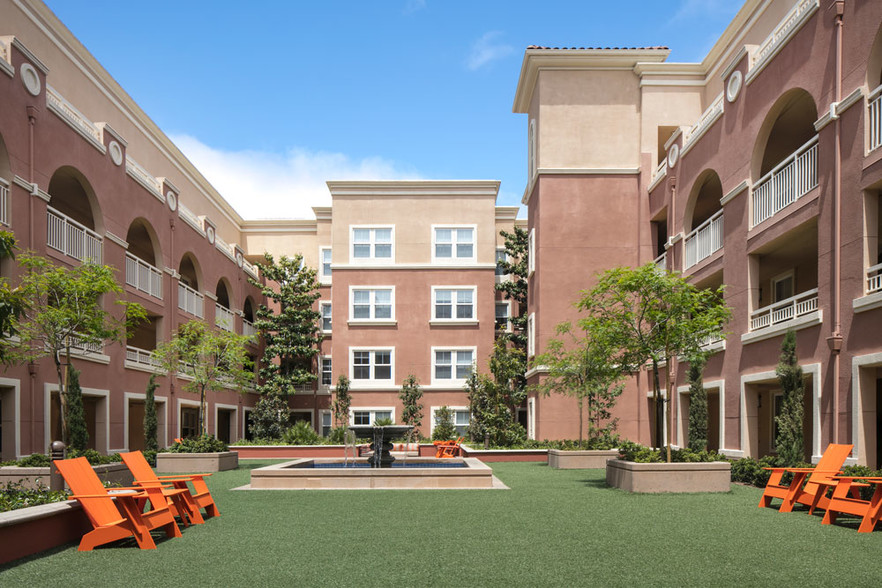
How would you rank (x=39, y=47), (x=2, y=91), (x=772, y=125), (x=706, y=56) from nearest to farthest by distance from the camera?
1. (x=2, y=91)
2. (x=772, y=125)
3. (x=39, y=47)
4. (x=706, y=56)

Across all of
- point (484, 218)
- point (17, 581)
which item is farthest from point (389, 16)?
point (484, 218)

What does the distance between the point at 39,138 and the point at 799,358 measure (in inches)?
750

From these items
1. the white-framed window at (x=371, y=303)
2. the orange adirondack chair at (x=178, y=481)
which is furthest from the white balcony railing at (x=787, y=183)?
the white-framed window at (x=371, y=303)

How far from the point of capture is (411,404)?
34.1 meters

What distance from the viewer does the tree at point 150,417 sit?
83.4ft

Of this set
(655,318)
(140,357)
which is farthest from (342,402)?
(655,318)

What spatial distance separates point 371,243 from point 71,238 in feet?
56.0

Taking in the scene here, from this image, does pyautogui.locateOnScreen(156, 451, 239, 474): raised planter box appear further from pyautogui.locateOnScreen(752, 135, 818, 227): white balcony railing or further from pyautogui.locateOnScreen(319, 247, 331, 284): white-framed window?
pyautogui.locateOnScreen(319, 247, 331, 284): white-framed window

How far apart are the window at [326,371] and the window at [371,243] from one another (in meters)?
5.69

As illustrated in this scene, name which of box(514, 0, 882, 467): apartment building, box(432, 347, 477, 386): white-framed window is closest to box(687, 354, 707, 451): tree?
box(514, 0, 882, 467): apartment building

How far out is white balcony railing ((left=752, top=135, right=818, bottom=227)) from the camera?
16281mm

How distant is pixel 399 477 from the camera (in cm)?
1532

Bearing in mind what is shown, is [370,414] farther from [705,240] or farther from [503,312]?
[705,240]

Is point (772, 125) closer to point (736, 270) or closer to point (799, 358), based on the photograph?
point (736, 270)
